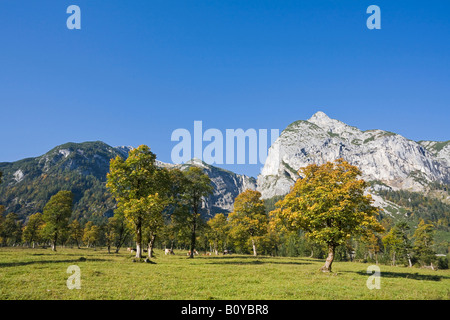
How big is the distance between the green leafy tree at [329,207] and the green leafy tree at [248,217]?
84.1ft

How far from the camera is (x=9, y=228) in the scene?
9912 cm

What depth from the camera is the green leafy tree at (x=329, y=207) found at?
25812 millimetres

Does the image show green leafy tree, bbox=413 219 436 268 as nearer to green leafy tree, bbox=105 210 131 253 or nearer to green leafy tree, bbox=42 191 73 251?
green leafy tree, bbox=105 210 131 253

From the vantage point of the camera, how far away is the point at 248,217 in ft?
185

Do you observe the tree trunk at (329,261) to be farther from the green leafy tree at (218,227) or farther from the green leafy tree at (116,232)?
the green leafy tree at (218,227)

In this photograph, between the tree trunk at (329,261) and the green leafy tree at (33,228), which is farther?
the green leafy tree at (33,228)

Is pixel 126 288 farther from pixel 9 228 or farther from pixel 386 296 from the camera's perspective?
pixel 9 228

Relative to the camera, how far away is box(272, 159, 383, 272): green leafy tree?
2581cm

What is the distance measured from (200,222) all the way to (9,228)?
9766 centimetres

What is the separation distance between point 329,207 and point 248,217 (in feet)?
103

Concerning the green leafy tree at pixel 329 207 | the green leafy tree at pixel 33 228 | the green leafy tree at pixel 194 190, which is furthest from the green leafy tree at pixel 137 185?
the green leafy tree at pixel 33 228

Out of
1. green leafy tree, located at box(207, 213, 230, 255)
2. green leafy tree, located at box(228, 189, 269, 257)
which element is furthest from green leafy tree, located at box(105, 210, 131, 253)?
green leafy tree, located at box(207, 213, 230, 255)

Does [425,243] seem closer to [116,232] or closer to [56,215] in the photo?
[116,232]
